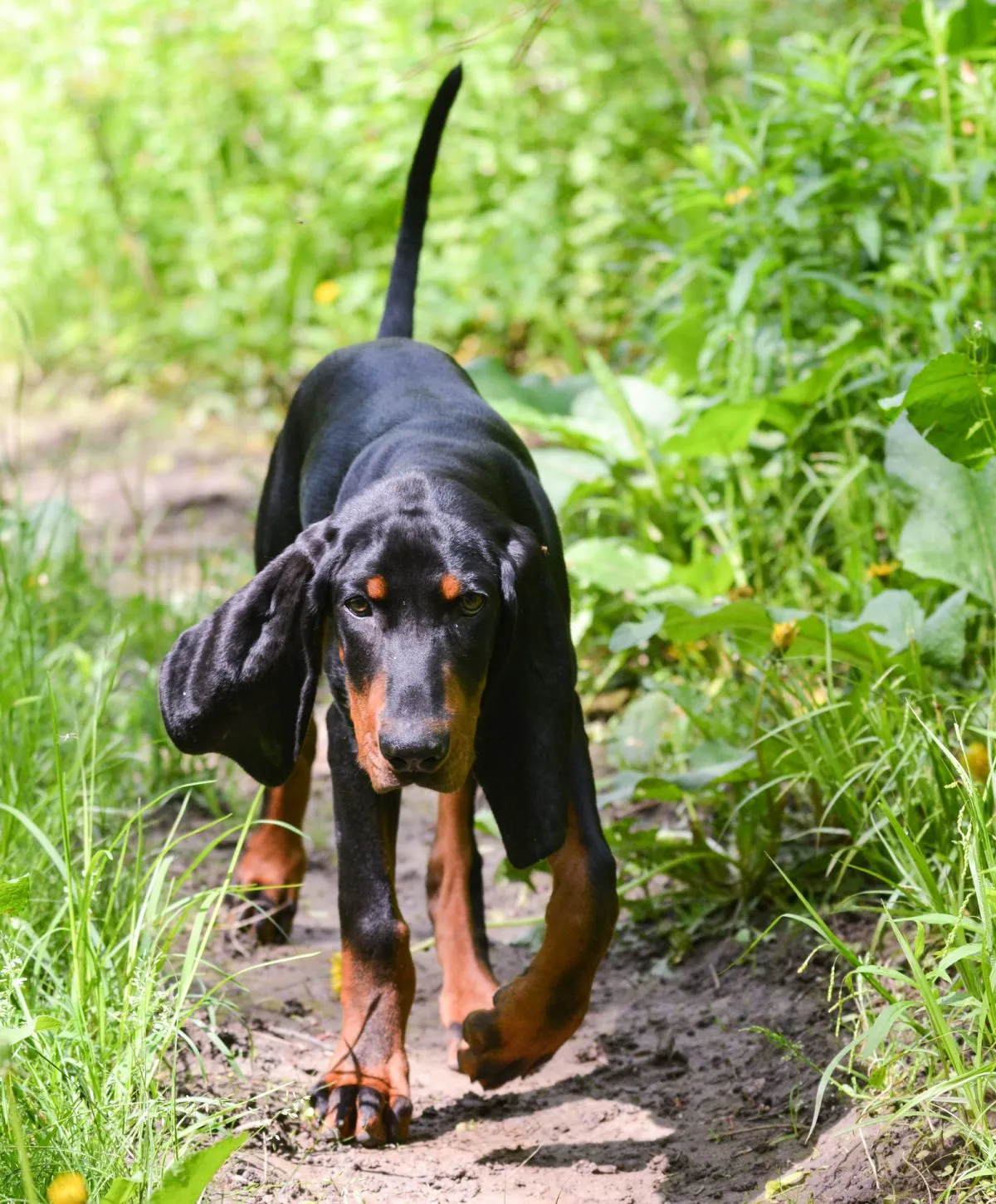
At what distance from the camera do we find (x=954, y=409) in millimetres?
2701

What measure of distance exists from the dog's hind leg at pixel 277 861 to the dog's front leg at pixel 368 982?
74 cm

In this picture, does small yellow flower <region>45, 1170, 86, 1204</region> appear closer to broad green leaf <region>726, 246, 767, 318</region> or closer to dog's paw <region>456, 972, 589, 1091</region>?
dog's paw <region>456, 972, 589, 1091</region>

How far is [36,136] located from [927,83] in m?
6.30

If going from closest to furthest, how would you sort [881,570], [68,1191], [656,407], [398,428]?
[68,1191] < [398,428] < [881,570] < [656,407]

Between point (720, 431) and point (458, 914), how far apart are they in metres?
1.67

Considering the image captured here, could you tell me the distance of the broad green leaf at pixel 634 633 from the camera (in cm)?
344

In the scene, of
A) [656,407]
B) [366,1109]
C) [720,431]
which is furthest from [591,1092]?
[656,407]

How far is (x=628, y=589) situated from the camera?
440 cm

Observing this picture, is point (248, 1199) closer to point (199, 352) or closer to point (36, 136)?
point (199, 352)

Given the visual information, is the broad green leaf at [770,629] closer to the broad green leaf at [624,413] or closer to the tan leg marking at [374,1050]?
the tan leg marking at [374,1050]

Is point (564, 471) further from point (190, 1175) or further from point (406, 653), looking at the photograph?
point (190, 1175)

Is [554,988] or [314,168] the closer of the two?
[554,988]

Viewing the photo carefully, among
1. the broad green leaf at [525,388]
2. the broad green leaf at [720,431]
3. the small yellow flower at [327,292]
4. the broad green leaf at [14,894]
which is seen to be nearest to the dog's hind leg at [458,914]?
the broad green leaf at [14,894]

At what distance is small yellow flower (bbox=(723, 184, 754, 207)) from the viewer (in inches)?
178
